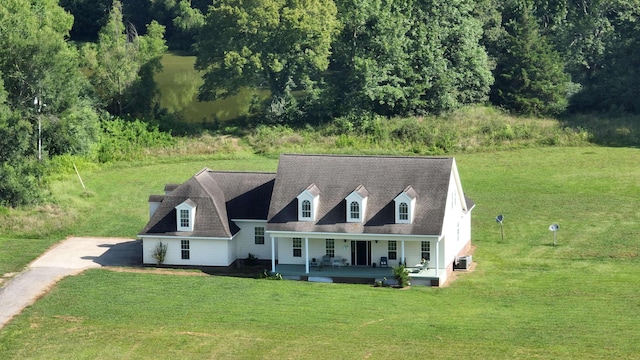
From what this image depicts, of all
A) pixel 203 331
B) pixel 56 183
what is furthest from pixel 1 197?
pixel 203 331

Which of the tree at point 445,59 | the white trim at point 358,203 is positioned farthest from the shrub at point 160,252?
the tree at point 445,59

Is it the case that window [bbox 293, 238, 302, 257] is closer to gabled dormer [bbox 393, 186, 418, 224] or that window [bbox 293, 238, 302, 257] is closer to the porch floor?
the porch floor

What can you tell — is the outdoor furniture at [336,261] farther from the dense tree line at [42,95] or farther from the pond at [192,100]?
the pond at [192,100]

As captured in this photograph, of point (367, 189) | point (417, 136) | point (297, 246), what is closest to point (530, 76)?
point (417, 136)

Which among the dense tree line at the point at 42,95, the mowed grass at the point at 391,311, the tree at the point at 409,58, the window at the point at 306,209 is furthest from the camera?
the tree at the point at 409,58

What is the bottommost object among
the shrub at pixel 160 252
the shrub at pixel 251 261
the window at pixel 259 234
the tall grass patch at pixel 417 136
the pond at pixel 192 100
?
the shrub at pixel 251 261

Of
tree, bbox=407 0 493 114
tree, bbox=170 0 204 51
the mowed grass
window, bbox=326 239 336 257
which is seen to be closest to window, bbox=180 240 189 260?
the mowed grass

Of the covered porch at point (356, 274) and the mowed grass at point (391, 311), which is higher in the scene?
the covered porch at point (356, 274)

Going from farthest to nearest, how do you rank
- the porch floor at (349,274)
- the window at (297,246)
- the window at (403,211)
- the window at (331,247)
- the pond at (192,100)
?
the pond at (192,100), the window at (297,246), the window at (331,247), the window at (403,211), the porch floor at (349,274)
